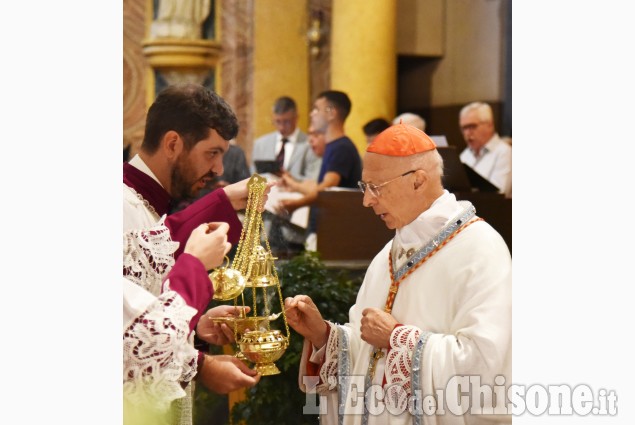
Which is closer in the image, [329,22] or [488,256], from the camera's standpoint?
[488,256]

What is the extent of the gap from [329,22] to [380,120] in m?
0.47

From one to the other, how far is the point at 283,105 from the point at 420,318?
3.39ft

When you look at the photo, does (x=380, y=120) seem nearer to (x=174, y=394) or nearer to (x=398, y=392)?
(x=398, y=392)

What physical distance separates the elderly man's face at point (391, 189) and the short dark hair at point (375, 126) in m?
0.23

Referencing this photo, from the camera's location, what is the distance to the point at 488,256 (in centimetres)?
360

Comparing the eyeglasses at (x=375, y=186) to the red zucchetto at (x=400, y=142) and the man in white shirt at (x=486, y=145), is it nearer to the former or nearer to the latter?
the red zucchetto at (x=400, y=142)

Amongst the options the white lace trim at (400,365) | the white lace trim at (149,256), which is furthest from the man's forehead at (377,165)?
the white lace trim at (149,256)

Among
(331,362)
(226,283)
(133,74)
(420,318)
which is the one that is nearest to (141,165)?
(133,74)

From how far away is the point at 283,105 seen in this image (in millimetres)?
3854

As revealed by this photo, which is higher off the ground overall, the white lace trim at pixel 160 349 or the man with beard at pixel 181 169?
the man with beard at pixel 181 169

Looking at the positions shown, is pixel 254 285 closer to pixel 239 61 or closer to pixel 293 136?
pixel 293 136

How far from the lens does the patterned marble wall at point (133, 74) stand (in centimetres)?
355
